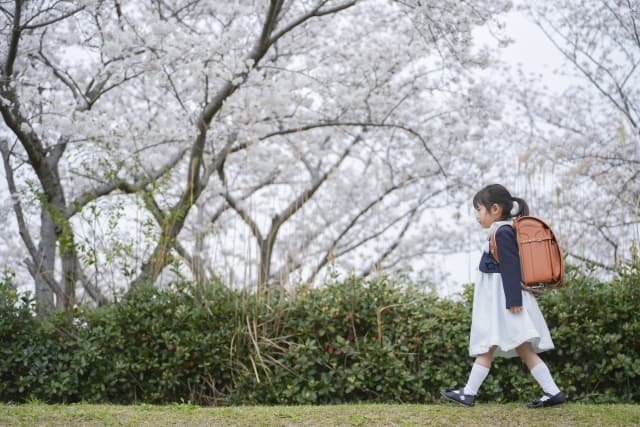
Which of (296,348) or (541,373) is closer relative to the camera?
(541,373)

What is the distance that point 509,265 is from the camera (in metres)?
3.42

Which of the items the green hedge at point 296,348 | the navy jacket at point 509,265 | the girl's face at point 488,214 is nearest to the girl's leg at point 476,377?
the navy jacket at point 509,265

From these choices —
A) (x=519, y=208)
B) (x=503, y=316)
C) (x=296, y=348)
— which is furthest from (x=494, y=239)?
(x=296, y=348)

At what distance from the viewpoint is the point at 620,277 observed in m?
4.85

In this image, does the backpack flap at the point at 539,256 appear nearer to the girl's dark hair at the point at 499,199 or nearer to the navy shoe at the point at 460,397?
the girl's dark hair at the point at 499,199

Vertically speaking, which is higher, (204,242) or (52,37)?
(52,37)

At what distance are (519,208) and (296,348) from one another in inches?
→ 69.6

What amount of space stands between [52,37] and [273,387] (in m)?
4.64

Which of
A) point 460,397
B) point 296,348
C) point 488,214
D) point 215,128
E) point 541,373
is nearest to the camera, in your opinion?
point 541,373

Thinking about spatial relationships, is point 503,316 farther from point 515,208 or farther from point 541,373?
point 515,208

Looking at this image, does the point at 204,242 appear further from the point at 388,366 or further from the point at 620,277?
the point at 620,277

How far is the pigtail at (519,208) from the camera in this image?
143 inches

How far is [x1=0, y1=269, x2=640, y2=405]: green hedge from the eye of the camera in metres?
4.38

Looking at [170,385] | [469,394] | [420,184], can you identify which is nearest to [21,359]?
[170,385]
